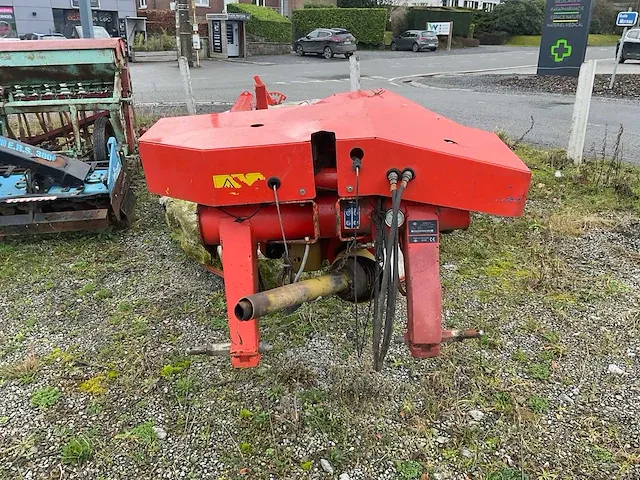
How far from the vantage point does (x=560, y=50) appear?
51.8 ft

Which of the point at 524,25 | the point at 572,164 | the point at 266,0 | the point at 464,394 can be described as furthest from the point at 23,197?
the point at 524,25

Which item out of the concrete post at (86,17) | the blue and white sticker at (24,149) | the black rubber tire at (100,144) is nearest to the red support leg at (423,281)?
the blue and white sticker at (24,149)

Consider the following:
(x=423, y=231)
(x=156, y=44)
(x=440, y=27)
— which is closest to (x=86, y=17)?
(x=423, y=231)

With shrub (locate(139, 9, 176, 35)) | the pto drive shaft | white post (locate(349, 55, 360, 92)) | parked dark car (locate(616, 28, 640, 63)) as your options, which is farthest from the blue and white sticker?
shrub (locate(139, 9, 176, 35))

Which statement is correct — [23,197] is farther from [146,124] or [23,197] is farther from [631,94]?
[631,94]

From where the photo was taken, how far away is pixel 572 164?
680 centimetres

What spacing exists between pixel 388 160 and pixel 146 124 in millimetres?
7114

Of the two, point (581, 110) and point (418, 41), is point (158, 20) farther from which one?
point (581, 110)

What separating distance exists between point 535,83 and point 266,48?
15.0m

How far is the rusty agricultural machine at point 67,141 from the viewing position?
472 cm

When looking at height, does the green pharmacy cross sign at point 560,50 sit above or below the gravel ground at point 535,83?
above

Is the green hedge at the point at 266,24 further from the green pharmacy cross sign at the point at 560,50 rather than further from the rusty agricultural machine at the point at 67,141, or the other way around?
the rusty agricultural machine at the point at 67,141

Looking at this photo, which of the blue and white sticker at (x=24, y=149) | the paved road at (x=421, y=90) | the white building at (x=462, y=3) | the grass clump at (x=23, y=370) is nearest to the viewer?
the grass clump at (x=23, y=370)

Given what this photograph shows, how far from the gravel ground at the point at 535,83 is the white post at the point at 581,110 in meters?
7.05
